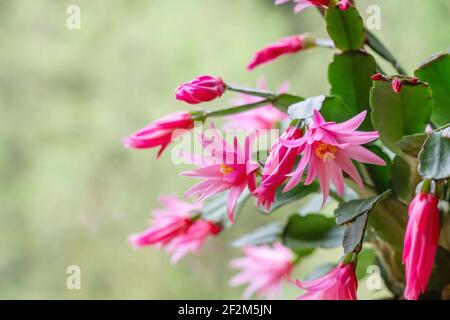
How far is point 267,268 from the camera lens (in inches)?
35.9

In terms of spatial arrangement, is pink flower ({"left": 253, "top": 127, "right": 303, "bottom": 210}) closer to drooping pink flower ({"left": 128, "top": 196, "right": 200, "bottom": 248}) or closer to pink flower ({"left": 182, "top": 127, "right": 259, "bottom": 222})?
pink flower ({"left": 182, "top": 127, "right": 259, "bottom": 222})

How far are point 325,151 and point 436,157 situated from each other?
9cm

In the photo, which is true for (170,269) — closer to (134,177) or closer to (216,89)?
(134,177)

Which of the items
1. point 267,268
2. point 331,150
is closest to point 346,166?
point 331,150

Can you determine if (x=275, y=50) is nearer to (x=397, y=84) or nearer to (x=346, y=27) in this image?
(x=346, y=27)

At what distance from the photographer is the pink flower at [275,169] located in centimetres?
53

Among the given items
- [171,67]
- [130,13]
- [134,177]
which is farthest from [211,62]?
[134,177]

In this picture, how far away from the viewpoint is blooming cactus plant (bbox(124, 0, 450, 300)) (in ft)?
1.76

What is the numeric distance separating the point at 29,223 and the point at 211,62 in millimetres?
555

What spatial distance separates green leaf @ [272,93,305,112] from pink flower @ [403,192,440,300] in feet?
0.62

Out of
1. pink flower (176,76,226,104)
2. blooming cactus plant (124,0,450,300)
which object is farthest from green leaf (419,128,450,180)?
pink flower (176,76,226,104)

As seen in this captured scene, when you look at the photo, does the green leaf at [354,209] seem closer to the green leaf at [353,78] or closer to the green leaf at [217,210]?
the green leaf at [353,78]

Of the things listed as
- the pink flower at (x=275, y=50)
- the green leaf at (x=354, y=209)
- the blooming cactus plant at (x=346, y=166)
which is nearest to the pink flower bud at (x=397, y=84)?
the blooming cactus plant at (x=346, y=166)

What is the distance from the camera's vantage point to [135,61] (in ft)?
4.62
